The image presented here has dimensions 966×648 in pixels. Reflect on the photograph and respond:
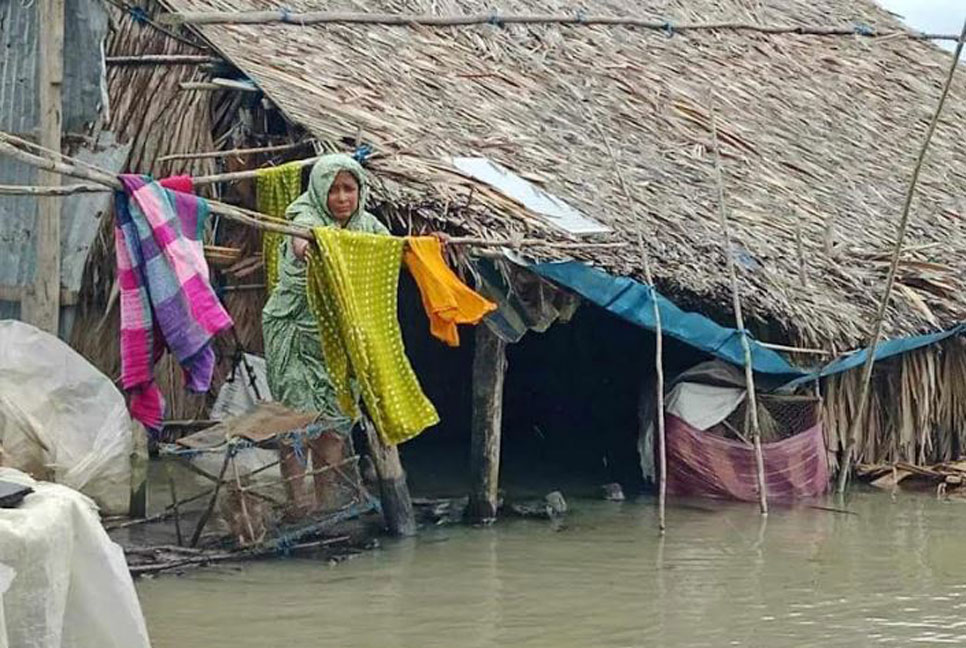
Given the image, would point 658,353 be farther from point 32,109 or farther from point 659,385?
point 32,109

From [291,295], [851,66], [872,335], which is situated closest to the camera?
[291,295]

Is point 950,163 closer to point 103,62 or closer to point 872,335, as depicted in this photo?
point 872,335

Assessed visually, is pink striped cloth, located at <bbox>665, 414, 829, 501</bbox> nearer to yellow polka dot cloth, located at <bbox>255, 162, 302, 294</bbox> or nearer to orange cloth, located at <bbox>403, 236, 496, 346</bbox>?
orange cloth, located at <bbox>403, 236, 496, 346</bbox>

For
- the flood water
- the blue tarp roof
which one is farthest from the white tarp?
the blue tarp roof

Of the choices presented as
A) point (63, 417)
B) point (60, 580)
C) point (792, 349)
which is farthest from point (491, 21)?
point (60, 580)

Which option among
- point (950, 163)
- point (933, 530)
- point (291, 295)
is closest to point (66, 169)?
point (291, 295)

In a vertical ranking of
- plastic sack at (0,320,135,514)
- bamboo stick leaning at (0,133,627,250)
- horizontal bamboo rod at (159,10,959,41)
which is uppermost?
horizontal bamboo rod at (159,10,959,41)

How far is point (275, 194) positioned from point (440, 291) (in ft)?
3.67

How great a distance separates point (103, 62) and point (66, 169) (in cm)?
263

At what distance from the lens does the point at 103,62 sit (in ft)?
26.7

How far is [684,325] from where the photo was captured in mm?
8570

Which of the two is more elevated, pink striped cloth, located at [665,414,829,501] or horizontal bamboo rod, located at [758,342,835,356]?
horizontal bamboo rod, located at [758,342,835,356]

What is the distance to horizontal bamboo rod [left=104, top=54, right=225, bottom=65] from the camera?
827 centimetres

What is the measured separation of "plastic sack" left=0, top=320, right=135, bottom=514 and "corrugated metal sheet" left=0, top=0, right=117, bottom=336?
123 centimetres
